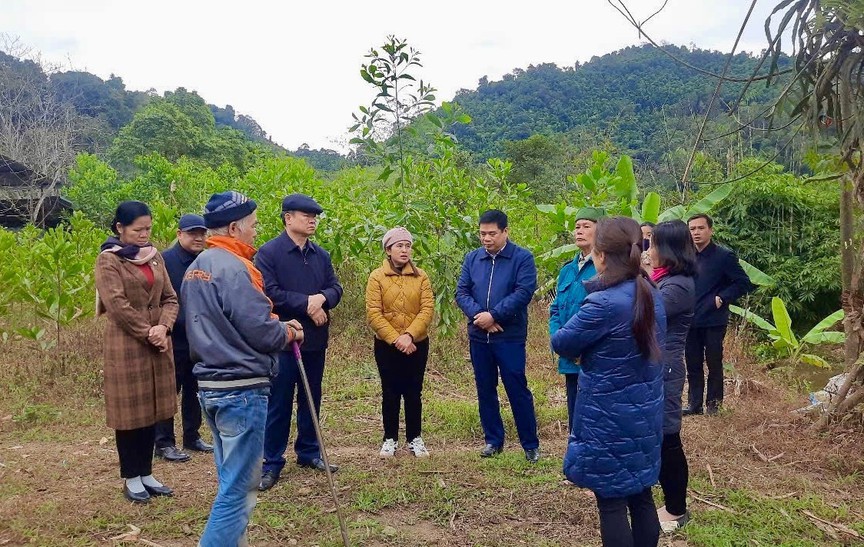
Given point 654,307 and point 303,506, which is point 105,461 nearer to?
point 303,506

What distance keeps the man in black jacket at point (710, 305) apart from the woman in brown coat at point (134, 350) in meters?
4.05

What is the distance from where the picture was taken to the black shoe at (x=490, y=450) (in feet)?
14.5

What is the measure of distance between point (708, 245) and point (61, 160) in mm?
21498

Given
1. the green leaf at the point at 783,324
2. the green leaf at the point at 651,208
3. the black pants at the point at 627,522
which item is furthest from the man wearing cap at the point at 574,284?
the green leaf at the point at 783,324

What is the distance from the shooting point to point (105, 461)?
14.6 ft

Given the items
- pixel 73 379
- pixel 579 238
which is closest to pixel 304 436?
pixel 579 238

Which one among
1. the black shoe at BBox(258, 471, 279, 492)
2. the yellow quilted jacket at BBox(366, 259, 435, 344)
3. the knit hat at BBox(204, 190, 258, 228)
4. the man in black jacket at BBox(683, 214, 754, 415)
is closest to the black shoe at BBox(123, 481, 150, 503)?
the black shoe at BBox(258, 471, 279, 492)

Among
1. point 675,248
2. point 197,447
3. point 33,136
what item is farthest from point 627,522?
point 33,136

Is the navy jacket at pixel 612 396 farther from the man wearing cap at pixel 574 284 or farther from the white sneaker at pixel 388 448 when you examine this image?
the white sneaker at pixel 388 448

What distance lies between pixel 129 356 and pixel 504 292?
2.35 m

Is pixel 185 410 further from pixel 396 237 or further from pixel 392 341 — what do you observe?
pixel 396 237

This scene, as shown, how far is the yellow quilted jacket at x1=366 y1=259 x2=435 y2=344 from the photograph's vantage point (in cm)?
438

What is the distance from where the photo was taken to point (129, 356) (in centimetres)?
365

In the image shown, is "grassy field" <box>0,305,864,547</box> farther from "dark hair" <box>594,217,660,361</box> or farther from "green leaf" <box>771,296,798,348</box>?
"green leaf" <box>771,296,798,348</box>
